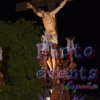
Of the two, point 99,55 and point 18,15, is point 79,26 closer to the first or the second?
point 99,55

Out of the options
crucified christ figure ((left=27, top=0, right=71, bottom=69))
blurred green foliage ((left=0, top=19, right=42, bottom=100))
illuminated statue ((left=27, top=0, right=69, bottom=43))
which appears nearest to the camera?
crucified christ figure ((left=27, top=0, right=71, bottom=69))

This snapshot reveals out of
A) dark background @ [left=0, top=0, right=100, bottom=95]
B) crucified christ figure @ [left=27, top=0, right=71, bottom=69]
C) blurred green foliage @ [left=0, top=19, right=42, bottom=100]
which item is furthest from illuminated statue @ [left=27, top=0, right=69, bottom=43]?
dark background @ [left=0, top=0, right=100, bottom=95]

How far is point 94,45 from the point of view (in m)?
10.5

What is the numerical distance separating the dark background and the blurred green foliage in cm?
225

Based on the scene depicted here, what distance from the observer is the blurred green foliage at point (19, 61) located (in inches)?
321

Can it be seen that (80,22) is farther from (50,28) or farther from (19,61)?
(50,28)

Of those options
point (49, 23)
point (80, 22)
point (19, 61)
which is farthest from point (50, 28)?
point (80, 22)

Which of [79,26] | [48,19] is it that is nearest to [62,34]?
[79,26]

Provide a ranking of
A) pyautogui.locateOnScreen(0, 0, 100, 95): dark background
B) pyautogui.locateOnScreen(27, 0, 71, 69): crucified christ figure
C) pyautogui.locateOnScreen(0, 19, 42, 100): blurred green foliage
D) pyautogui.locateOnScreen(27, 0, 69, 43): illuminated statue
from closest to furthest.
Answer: pyautogui.locateOnScreen(27, 0, 71, 69): crucified christ figure, pyautogui.locateOnScreen(27, 0, 69, 43): illuminated statue, pyautogui.locateOnScreen(0, 19, 42, 100): blurred green foliage, pyautogui.locateOnScreen(0, 0, 100, 95): dark background

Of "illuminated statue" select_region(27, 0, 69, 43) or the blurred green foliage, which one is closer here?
"illuminated statue" select_region(27, 0, 69, 43)

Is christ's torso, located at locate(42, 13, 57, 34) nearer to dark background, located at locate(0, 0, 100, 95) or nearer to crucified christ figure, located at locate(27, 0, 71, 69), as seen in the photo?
crucified christ figure, located at locate(27, 0, 71, 69)

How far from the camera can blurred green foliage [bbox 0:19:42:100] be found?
816 cm

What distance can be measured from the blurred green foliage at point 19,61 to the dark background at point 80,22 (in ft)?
7.38

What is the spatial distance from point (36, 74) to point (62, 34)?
8.79 ft
